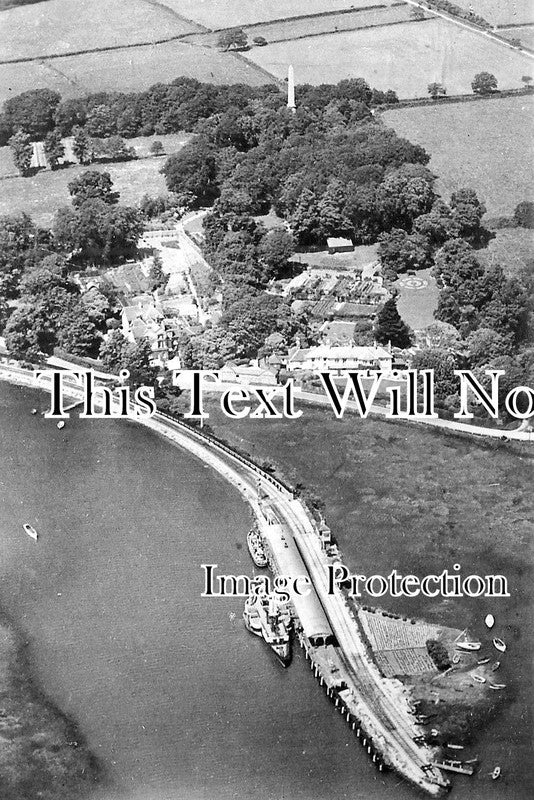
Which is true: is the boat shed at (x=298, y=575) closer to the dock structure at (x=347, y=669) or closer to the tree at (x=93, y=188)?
the dock structure at (x=347, y=669)

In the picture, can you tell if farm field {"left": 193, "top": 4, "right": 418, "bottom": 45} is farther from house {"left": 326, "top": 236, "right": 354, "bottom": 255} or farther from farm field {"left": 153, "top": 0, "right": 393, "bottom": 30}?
house {"left": 326, "top": 236, "right": 354, "bottom": 255}

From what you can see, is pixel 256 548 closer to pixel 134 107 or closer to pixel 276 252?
pixel 276 252

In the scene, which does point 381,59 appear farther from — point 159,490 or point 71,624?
point 71,624

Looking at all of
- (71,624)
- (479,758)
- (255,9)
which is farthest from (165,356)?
(255,9)

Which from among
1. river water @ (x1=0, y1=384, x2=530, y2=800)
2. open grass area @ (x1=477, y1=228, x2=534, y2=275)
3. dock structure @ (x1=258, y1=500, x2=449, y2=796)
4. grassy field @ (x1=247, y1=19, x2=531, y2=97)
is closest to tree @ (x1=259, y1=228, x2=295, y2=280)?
open grass area @ (x1=477, y1=228, x2=534, y2=275)

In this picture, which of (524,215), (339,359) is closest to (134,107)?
(524,215)

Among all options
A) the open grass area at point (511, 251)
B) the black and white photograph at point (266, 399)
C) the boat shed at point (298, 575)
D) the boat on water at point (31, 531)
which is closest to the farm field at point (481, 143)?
the black and white photograph at point (266, 399)
